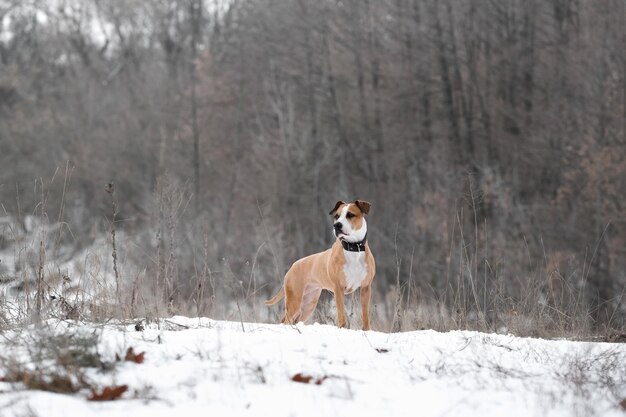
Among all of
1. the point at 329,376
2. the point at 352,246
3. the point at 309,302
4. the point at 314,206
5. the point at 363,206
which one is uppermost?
the point at 363,206

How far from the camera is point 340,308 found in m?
6.78

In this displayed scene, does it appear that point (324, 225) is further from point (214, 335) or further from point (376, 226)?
point (214, 335)

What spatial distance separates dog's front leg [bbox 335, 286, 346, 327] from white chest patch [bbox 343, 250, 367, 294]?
0.12 metres

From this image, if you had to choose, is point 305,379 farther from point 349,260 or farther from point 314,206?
point 314,206

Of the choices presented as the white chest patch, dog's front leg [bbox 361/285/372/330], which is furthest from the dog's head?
dog's front leg [bbox 361/285/372/330]

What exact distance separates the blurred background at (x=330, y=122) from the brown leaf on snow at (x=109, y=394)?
1669 centimetres

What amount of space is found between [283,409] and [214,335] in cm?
115

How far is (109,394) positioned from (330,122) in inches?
1150

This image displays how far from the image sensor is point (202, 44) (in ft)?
132

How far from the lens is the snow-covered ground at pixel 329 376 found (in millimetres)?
3941

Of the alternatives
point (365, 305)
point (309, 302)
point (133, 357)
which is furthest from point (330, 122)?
point (133, 357)

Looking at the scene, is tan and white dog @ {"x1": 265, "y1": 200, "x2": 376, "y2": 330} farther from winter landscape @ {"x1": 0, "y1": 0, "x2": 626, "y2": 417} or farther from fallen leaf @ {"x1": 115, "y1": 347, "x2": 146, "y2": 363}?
fallen leaf @ {"x1": 115, "y1": 347, "x2": 146, "y2": 363}

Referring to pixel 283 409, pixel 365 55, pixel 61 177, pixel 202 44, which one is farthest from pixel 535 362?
pixel 202 44

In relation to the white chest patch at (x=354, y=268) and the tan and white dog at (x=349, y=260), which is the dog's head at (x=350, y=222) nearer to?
the tan and white dog at (x=349, y=260)
